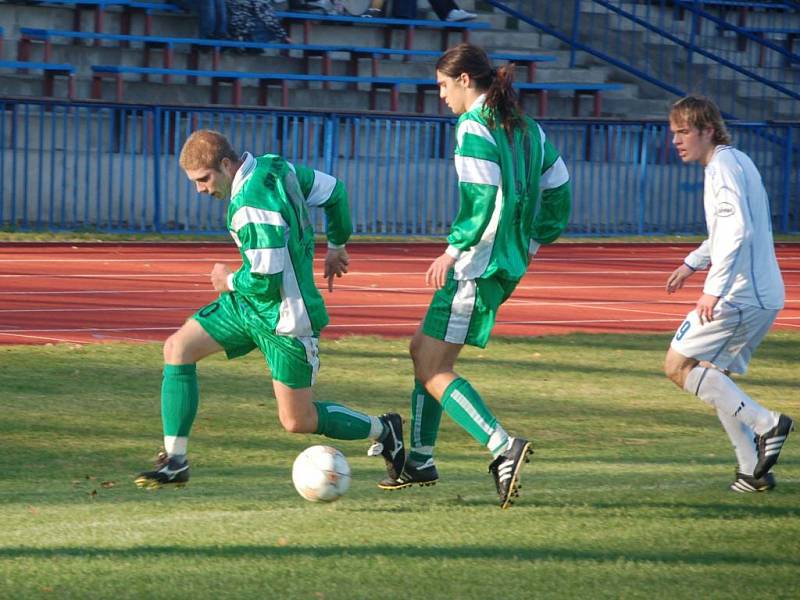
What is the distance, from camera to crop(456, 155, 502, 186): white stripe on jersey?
18.8 feet

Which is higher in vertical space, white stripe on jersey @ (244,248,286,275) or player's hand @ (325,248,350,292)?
white stripe on jersey @ (244,248,286,275)

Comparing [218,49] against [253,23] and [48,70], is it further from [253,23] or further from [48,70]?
[48,70]

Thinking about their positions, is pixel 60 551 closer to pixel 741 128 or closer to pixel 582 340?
pixel 582 340

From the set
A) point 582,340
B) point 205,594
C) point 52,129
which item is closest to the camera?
point 205,594

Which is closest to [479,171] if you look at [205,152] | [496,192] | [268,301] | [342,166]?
[496,192]

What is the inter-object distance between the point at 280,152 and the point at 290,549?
14.4 metres

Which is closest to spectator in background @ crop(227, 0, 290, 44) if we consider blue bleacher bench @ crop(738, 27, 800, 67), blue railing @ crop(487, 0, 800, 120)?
blue railing @ crop(487, 0, 800, 120)

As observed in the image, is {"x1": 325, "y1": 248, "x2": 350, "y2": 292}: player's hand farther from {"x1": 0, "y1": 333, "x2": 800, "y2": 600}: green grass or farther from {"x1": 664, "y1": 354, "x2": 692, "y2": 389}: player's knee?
{"x1": 664, "y1": 354, "x2": 692, "y2": 389}: player's knee

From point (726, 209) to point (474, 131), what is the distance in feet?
3.78

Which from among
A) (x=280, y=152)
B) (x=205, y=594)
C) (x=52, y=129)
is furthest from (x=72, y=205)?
(x=205, y=594)

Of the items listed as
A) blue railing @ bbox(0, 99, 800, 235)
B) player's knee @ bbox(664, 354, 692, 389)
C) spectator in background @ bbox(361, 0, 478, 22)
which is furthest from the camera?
spectator in background @ bbox(361, 0, 478, 22)

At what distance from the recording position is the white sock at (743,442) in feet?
20.6

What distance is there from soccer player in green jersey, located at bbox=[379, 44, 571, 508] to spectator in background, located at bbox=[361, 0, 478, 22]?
18884 millimetres

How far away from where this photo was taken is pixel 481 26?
2483cm
